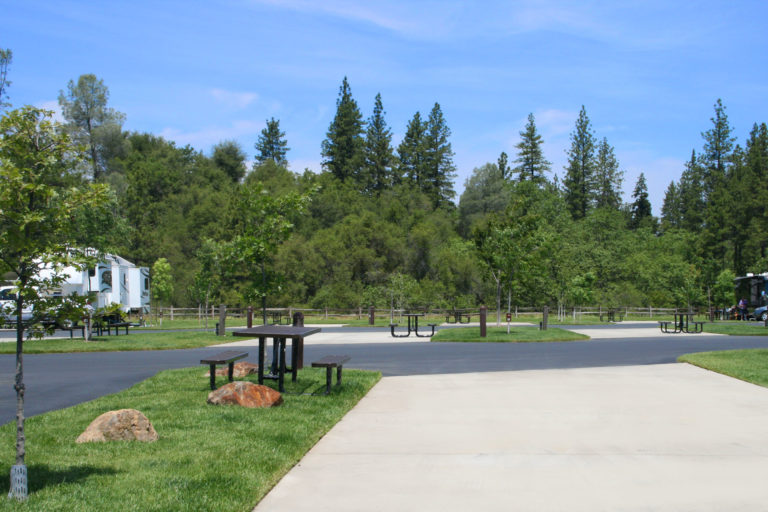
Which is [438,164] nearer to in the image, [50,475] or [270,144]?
[270,144]

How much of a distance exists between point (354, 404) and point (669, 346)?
50.0 feet

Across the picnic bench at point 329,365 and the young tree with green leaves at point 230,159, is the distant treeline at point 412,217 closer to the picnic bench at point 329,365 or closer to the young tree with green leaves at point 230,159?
the young tree with green leaves at point 230,159

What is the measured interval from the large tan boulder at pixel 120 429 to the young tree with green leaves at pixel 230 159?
8187cm

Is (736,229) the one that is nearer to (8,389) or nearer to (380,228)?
(380,228)

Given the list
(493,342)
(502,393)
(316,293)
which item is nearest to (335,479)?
(502,393)

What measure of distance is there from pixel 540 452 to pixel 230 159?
8426 centimetres

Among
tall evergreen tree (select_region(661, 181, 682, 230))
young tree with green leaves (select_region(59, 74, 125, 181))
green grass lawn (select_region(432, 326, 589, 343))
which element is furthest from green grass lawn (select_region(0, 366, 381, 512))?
tall evergreen tree (select_region(661, 181, 682, 230))

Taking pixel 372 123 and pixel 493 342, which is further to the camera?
pixel 372 123

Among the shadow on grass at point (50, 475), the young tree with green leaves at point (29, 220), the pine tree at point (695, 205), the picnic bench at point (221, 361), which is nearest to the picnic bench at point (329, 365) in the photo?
the picnic bench at point (221, 361)

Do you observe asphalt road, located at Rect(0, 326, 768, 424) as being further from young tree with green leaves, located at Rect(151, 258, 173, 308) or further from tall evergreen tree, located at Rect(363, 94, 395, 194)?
tall evergreen tree, located at Rect(363, 94, 395, 194)

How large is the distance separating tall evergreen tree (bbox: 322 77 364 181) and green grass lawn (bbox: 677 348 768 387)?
242 feet

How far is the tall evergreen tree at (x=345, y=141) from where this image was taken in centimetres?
9012

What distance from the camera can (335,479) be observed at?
6.34 metres

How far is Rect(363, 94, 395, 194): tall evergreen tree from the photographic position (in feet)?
293
